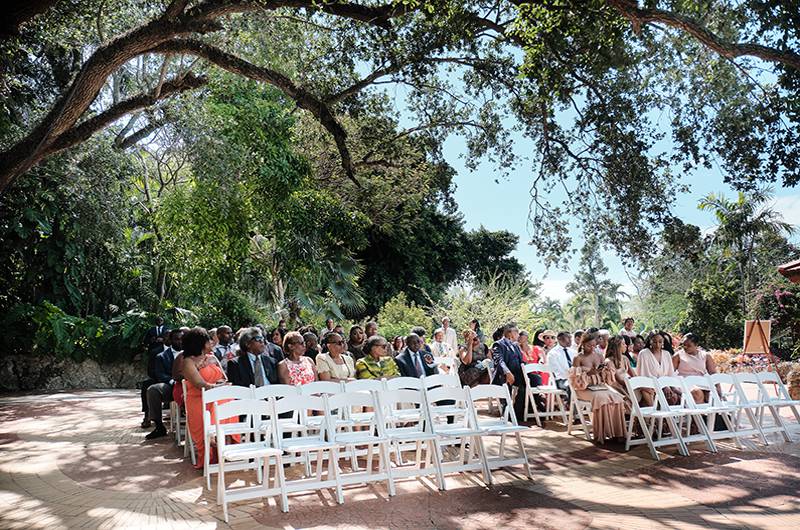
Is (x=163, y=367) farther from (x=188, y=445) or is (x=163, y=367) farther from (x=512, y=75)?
(x=512, y=75)

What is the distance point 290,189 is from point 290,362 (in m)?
7.85

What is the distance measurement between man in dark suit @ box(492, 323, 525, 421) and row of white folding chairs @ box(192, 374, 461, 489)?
2070mm

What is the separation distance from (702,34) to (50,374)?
15282 mm

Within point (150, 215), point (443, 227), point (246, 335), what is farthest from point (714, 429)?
point (443, 227)

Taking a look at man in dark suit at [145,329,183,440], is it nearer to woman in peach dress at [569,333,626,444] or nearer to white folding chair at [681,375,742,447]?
woman in peach dress at [569,333,626,444]

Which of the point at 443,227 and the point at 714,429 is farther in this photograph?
the point at 443,227

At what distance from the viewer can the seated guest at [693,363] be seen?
343 inches

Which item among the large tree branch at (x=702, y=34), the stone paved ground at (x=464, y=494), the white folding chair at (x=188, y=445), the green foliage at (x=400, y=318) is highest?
the large tree branch at (x=702, y=34)

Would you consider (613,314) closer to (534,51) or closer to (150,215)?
(150,215)

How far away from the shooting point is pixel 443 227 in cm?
3259

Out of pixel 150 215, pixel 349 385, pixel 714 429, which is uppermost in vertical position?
pixel 150 215

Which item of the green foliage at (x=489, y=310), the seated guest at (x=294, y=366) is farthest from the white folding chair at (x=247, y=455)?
the green foliage at (x=489, y=310)

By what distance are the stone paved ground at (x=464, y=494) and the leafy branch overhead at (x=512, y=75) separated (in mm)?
3424

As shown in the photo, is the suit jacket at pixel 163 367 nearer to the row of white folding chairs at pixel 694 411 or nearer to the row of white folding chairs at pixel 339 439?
the row of white folding chairs at pixel 339 439
